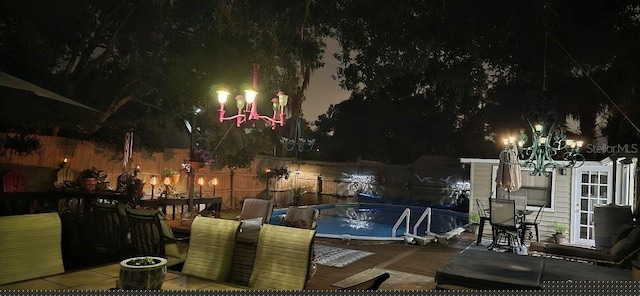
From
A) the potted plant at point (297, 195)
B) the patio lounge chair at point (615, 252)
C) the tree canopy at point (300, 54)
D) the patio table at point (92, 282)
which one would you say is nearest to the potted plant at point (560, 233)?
the tree canopy at point (300, 54)

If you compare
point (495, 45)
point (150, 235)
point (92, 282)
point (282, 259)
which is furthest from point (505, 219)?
Answer: point (92, 282)

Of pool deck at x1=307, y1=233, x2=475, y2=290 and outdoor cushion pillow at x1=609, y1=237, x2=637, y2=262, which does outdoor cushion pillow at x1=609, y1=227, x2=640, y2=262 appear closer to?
outdoor cushion pillow at x1=609, y1=237, x2=637, y2=262

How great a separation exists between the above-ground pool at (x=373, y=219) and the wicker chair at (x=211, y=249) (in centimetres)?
886

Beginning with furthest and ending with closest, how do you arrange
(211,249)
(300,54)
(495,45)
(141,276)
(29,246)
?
(300,54)
(495,45)
(211,249)
(29,246)
(141,276)

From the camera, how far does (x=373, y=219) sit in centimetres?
1530

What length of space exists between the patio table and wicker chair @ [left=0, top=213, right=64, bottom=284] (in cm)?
34

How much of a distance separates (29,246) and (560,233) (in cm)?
917

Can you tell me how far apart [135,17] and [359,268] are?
25.5 ft

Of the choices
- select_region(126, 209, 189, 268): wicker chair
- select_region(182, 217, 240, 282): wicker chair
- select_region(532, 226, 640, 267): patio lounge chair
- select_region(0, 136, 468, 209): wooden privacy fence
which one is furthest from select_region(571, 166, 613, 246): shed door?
select_region(182, 217, 240, 282): wicker chair

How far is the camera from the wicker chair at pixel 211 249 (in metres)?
2.65

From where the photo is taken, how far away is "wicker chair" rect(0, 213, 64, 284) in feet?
7.55

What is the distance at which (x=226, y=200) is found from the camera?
45.3 feet

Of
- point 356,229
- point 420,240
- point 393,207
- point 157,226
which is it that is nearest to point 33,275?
point 157,226

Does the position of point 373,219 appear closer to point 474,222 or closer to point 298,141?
point 298,141
